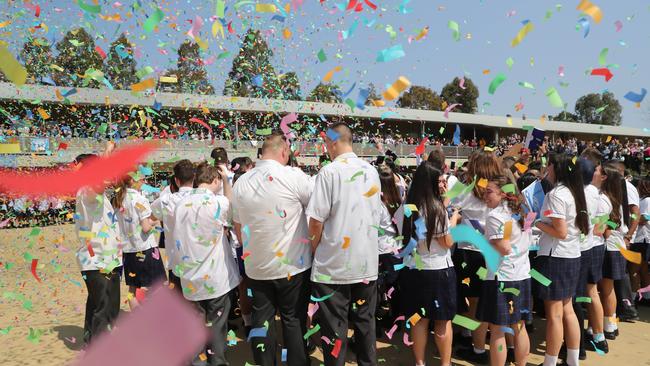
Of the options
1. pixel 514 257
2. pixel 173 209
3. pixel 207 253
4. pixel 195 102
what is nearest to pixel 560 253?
pixel 514 257

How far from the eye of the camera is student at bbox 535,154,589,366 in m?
3.64

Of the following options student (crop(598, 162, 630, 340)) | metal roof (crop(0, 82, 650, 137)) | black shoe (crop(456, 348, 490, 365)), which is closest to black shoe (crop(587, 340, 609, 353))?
student (crop(598, 162, 630, 340))

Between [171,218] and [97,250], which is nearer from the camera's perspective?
[171,218]

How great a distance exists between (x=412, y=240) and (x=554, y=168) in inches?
54.3

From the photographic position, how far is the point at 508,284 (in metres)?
3.51

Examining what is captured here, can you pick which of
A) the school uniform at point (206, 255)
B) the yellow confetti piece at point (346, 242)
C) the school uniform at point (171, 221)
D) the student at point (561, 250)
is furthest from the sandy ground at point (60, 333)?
the yellow confetti piece at point (346, 242)

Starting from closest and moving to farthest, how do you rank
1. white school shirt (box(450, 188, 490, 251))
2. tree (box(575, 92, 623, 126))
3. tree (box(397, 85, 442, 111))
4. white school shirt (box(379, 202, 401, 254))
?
white school shirt (box(450, 188, 490, 251))
white school shirt (box(379, 202, 401, 254))
tree (box(575, 92, 623, 126))
tree (box(397, 85, 442, 111))

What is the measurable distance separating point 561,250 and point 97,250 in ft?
13.7

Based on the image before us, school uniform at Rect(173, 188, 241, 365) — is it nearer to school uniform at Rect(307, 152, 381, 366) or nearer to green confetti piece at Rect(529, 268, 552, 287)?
school uniform at Rect(307, 152, 381, 366)

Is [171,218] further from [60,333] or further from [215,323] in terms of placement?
[60,333]

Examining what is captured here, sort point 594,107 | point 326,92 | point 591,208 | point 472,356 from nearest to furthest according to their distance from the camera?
point 591,208 < point 472,356 < point 326,92 < point 594,107

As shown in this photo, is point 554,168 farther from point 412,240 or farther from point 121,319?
point 121,319

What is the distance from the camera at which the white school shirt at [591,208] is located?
4.05 m

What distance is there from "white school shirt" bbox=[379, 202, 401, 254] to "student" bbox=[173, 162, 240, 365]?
1.56m
